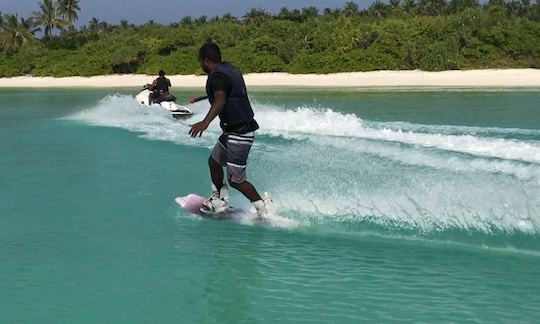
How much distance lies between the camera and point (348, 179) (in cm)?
844

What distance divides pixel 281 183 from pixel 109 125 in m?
10.4

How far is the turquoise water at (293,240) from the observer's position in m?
4.40

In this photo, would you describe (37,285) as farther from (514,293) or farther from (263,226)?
(514,293)

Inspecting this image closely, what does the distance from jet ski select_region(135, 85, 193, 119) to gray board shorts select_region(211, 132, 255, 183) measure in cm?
1249

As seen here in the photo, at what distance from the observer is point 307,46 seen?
5522 cm

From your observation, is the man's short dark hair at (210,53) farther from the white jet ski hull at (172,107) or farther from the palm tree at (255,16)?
the palm tree at (255,16)

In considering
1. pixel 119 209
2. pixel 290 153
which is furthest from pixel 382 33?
pixel 119 209

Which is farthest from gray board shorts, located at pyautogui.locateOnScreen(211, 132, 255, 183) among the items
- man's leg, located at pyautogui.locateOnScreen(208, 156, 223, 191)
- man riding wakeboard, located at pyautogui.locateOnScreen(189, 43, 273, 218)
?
man's leg, located at pyautogui.locateOnScreen(208, 156, 223, 191)

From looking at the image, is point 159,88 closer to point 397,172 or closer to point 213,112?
point 397,172

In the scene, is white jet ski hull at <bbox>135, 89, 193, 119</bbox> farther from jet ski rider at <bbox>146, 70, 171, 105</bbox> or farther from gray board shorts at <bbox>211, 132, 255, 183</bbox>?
gray board shorts at <bbox>211, 132, 255, 183</bbox>

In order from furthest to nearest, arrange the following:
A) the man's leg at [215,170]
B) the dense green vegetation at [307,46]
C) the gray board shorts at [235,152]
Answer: the dense green vegetation at [307,46], the man's leg at [215,170], the gray board shorts at [235,152]

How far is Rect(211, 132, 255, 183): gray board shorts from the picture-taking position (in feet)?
20.4

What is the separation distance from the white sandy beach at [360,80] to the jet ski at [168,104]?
25528 mm

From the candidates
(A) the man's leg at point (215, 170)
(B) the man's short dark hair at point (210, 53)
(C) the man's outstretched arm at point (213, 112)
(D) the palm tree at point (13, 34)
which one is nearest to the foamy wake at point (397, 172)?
(A) the man's leg at point (215, 170)
